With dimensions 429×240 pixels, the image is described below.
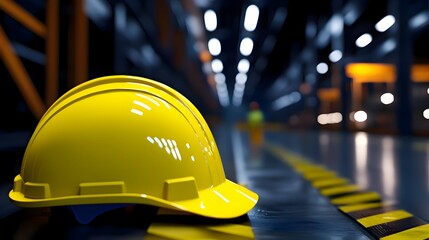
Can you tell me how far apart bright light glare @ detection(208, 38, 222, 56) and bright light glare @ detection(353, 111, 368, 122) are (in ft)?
33.2

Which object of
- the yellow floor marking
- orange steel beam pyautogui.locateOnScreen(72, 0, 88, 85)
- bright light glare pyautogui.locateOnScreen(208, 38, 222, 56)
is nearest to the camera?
the yellow floor marking

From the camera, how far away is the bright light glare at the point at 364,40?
17.7 metres

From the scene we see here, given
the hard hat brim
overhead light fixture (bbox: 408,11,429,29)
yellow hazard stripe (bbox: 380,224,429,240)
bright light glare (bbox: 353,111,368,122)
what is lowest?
yellow hazard stripe (bbox: 380,224,429,240)

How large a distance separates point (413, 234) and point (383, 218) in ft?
1.19

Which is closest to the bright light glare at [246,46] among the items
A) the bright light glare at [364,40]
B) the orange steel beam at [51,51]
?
the bright light glare at [364,40]

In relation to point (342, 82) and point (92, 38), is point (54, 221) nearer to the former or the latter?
point (92, 38)

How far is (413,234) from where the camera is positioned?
1.96m

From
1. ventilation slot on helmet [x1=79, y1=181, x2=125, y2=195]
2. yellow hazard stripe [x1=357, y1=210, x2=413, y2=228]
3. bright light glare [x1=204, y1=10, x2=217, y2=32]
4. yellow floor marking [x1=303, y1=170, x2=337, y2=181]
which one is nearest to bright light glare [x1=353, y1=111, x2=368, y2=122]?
bright light glare [x1=204, y1=10, x2=217, y2=32]

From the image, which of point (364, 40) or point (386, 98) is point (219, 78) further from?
point (386, 98)

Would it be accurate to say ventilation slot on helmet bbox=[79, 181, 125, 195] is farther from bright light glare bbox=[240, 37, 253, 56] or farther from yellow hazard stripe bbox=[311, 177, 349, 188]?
bright light glare bbox=[240, 37, 253, 56]

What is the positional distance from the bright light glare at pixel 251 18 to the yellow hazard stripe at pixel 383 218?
16385mm

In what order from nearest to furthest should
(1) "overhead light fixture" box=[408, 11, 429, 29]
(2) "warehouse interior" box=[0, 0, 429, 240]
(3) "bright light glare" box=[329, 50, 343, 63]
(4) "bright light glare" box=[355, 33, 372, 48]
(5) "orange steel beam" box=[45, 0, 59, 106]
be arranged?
(2) "warehouse interior" box=[0, 0, 429, 240], (5) "orange steel beam" box=[45, 0, 59, 106], (1) "overhead light fixture" box=[408, 11, 429, 29], (4) "bright light glare" box=[355, 33, 372, 48], (3) "bright light glare" box=[329, 50, 343, 63]

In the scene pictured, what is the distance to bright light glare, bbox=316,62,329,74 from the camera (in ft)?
84.6

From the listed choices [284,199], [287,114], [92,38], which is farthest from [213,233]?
[287,114]
